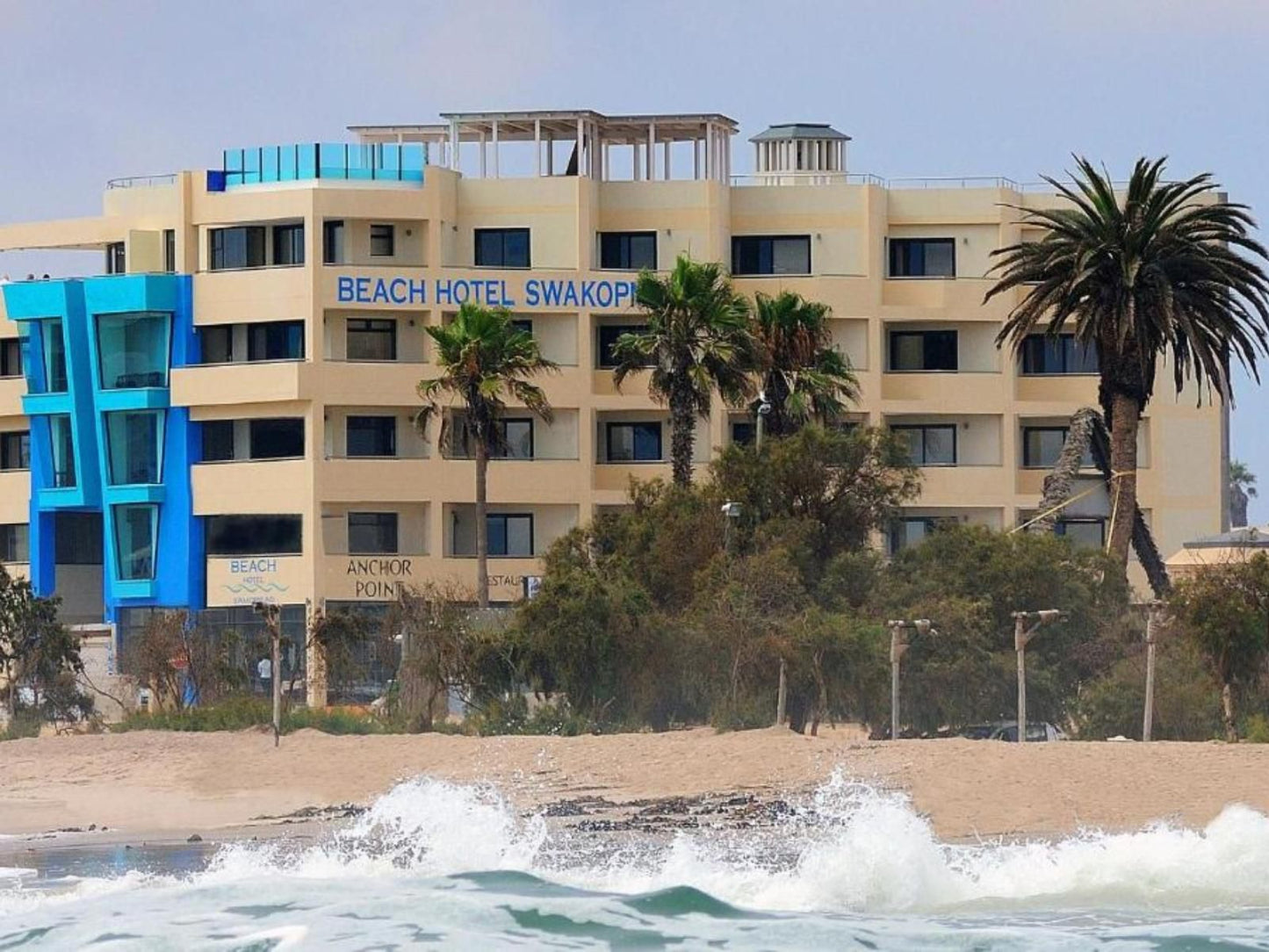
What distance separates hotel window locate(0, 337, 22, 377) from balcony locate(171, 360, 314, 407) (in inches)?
238

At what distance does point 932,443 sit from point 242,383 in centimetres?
1837

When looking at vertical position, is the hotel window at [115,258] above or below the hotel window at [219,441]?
above

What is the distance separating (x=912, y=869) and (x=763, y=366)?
34.8 metres

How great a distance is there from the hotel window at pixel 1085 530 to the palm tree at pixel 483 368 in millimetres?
14625

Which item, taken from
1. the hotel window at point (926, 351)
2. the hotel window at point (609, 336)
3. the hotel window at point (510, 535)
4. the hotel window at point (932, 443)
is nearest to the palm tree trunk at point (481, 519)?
the hotel window at point (510, 535)

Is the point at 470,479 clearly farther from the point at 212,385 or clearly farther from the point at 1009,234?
the point at 1009,234

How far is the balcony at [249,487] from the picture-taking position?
2867 inches

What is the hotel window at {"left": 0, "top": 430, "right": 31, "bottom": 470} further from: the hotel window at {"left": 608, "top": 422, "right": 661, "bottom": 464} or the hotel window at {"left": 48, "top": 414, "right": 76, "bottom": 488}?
the hotel window at {"left": 608, "top": 422, "right": 661, "bottom": 464}

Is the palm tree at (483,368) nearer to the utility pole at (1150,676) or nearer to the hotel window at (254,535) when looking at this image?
the hotel window at (254,535)

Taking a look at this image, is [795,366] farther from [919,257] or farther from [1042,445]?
[1042,445]

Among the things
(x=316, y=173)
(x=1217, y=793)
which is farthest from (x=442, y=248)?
(x=1217, y=793)

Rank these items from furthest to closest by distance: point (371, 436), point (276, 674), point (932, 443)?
point (932, 443) → point (371, 436) → point (276, 674)

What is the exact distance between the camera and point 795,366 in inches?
2493

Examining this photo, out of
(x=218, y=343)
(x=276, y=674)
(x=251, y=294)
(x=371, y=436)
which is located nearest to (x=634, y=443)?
(x=371, y=436)
